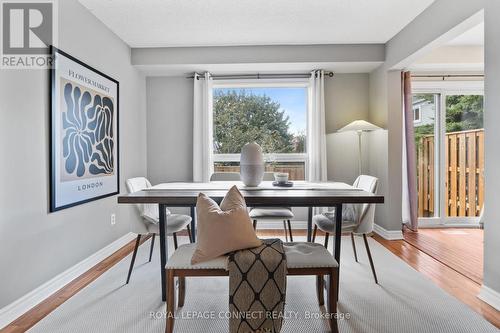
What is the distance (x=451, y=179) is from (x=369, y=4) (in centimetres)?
288

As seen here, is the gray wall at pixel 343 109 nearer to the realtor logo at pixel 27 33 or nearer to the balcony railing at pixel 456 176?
the balcony railing at pixel 456 176

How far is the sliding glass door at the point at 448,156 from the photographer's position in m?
4.20

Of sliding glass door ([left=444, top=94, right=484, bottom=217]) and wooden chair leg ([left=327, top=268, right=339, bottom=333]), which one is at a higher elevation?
sliding glass door ([left=444, top=94, right=484, bottom=217])

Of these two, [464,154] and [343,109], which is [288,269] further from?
[464,154]

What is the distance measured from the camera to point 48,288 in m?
2.25

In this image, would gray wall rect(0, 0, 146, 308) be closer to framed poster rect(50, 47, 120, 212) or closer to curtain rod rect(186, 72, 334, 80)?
framed poster rect(50, 47, 120, 212)

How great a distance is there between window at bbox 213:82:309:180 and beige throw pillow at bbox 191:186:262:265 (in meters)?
2.67

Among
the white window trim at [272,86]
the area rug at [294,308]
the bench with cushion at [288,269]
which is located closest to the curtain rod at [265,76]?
the white window trim at [272,86]

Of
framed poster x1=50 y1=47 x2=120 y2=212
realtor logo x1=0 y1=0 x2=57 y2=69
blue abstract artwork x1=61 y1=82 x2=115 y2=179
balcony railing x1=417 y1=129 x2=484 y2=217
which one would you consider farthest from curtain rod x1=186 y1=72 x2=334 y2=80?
realtor logo x1=0 y1=0 x2=57 y2=69

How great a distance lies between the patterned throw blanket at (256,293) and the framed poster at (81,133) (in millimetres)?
1620

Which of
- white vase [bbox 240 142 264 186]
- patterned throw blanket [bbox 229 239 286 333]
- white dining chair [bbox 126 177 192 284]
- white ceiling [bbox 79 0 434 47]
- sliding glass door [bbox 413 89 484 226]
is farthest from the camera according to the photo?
sliding glass door [bbox 413 89 484 226]

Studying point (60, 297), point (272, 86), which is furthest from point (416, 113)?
point (60, 297)

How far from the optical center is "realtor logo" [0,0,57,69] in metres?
1.97

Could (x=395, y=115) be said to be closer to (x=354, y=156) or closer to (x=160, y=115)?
(x=354, y=156)
